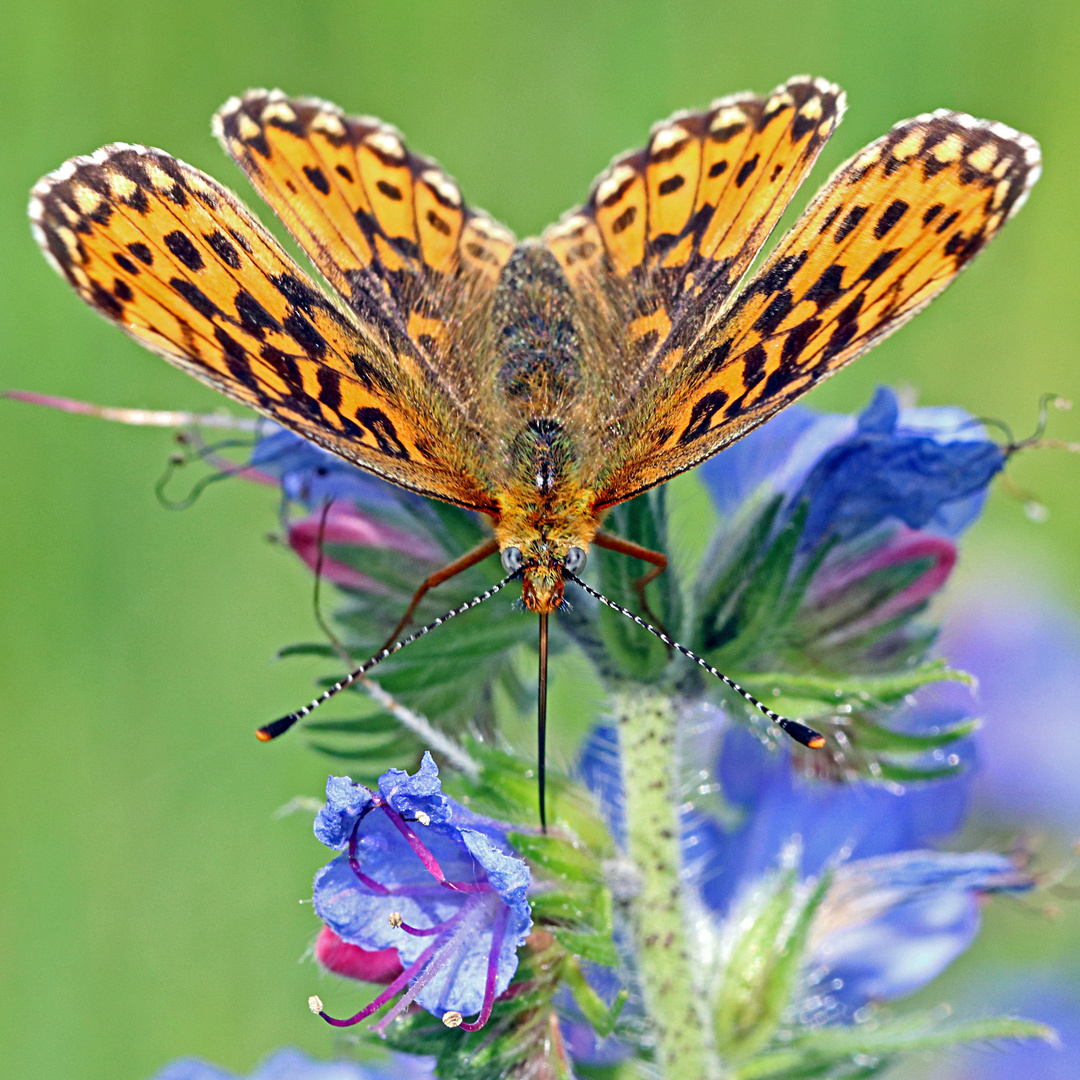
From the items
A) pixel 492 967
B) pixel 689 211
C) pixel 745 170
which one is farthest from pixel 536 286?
→ pixel 492 967

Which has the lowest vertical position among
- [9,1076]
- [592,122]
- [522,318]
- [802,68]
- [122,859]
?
[9,1076]

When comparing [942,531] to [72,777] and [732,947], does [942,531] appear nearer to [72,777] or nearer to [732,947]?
[732,947]

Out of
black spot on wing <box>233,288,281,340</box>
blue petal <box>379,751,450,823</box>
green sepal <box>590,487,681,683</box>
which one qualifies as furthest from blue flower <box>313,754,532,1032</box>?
black spot on wing <box>233,288,281,340</box>

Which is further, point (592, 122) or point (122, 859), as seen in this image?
point (592, 122)

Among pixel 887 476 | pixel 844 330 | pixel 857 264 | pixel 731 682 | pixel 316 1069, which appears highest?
pixel 857 264

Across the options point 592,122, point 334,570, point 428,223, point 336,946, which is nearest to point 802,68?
point 592,122

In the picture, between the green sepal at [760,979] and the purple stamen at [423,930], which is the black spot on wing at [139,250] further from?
the green sepal at [760,979]

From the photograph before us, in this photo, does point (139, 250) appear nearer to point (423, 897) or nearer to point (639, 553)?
point (639, 553)
